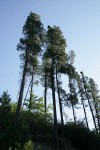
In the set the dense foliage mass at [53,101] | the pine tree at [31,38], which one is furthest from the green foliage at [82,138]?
the pine tree at [31,38]

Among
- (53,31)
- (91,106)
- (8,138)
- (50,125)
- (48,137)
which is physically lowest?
(8,138)

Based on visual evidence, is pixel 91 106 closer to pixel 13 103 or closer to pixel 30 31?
pixel 13 103

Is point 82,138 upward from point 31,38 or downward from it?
downward

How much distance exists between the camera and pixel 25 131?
19.6 m

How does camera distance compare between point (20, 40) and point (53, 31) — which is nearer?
point (20, 40)

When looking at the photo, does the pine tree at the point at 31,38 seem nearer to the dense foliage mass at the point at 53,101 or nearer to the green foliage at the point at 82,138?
the dense foliage mass at the point at 53,101

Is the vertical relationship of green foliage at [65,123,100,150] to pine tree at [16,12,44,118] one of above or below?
below

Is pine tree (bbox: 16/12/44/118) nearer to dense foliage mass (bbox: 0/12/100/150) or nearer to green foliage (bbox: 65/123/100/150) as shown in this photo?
dense foliage mass (bbox: 0/12/100/150)

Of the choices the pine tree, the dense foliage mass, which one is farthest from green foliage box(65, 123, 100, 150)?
the pine tree

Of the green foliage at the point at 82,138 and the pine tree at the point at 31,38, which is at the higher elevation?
the pine tree at the point at 31,38

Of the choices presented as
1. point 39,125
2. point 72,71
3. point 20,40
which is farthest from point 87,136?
point 20,40

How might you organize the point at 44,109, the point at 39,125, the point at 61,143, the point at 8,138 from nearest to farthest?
the point at 8,138 → the point at 61,143 → the point at 39,125 → the point at 44,109

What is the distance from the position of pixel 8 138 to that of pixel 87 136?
9.87 m

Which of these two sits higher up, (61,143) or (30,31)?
(30,31)
